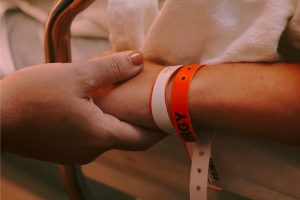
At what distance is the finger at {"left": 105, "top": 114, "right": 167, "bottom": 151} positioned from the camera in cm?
50

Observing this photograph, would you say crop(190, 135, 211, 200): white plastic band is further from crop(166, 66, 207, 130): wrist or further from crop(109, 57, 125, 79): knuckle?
crop(109, 57, 125, 79): knuckle

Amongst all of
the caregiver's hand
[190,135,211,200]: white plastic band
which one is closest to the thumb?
the caregiver's hand

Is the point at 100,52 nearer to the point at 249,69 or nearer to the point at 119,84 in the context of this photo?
the point at 119,84

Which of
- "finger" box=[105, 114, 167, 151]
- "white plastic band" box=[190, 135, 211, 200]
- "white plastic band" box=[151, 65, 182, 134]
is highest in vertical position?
"white plastic band" box=[151, 65, 182, 134]

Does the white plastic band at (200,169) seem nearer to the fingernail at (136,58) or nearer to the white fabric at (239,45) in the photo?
the white fabric at (239,45)

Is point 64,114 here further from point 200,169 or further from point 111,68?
point 200,169

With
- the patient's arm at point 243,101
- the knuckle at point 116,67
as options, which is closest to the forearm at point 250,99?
the patient's arm at point 243,101

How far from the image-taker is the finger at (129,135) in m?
0.50

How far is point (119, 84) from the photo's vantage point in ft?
1.73

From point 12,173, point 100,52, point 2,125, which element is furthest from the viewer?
point 12,173

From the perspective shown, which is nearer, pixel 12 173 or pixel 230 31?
pixel 230 31

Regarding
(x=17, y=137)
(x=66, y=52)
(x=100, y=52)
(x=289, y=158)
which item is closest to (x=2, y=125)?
(x=17, y=137)

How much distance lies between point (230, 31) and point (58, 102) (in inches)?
9.7

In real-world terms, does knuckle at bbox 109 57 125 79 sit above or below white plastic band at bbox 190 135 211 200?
above
